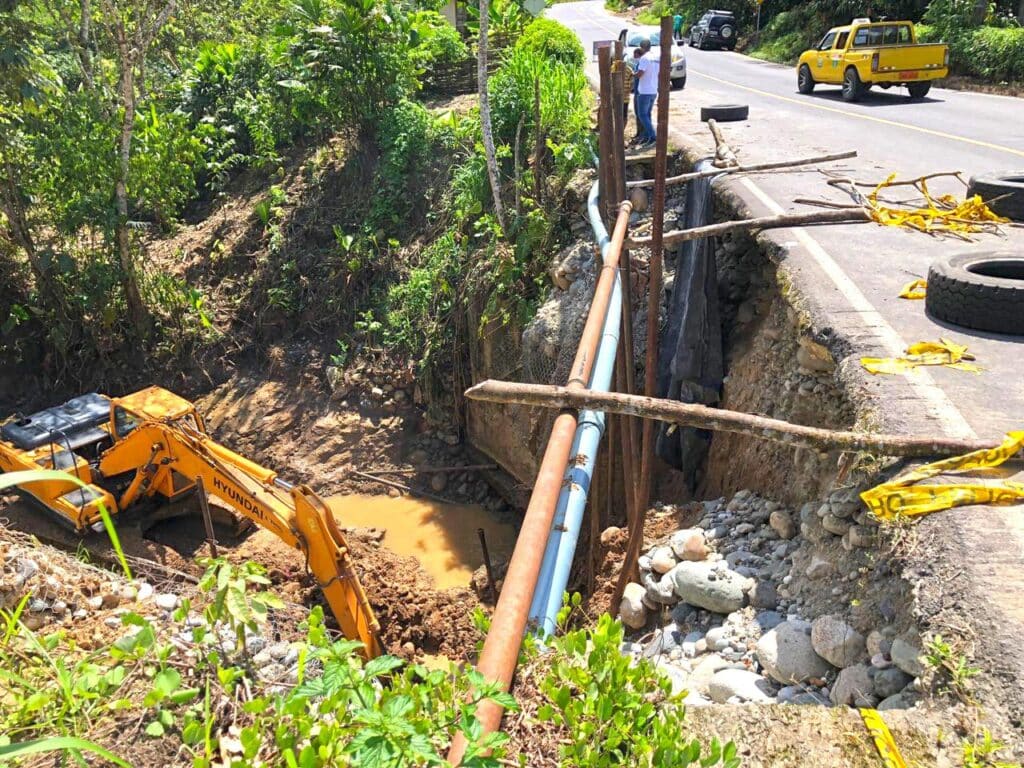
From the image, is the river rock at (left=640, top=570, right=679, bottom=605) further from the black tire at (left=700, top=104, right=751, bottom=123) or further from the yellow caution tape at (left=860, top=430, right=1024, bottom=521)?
the black tire at (left=700, top=104, right=751, bottom=123)

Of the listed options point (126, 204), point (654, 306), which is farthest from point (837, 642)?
point (126, 204)

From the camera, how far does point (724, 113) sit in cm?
1412

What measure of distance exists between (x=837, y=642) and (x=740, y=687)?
504mm

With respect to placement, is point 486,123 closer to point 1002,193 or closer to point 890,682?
point 1002,193

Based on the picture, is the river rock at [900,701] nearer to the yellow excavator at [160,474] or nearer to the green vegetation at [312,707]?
the green vegetation at [312,707]

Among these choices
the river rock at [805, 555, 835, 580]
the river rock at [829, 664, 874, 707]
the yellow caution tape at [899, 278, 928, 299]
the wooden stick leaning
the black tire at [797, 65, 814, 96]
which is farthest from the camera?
the black tire at [797, 65, 814, 96]

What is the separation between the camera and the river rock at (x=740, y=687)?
369cm

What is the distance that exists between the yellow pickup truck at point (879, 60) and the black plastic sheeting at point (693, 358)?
1392 centimetres

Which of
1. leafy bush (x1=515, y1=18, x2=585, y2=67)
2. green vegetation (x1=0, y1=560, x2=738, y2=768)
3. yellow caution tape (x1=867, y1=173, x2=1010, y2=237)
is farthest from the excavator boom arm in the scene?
leafy bush (x1=515, y1=18, x2=585, y2=67)

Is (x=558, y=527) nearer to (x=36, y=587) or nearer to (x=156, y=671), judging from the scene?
(x=156, y=671)

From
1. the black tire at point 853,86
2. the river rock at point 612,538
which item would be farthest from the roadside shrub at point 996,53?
the river rock at point 612,538

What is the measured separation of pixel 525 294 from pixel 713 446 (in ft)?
15.8

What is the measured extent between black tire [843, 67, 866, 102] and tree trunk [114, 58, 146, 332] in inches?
627

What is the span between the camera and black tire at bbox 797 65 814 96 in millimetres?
20922
